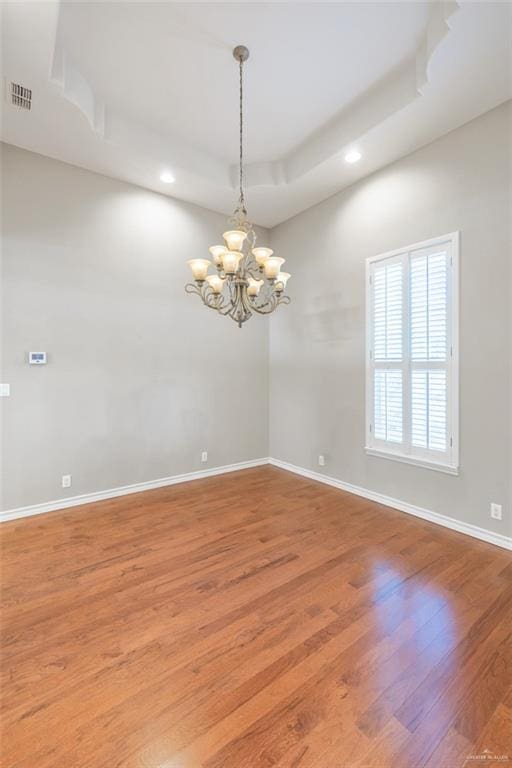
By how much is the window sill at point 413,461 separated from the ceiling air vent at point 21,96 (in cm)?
441

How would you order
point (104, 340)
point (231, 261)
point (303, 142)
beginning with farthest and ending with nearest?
point (104, 340), point (303, 142), point (231, 261)

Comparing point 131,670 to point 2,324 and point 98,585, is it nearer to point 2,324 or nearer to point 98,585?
point 98,585

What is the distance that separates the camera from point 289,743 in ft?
4.33

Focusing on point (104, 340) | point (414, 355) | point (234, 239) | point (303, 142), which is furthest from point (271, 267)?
point (104, 340)

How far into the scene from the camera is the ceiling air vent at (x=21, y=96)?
260 centimetres

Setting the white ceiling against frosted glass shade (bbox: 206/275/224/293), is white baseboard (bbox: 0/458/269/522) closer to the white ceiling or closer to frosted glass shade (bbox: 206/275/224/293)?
frosted glass shade (bbox: 206/275/224/293)

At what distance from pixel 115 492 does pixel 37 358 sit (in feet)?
5.53

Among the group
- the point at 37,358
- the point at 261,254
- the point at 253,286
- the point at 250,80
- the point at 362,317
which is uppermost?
the point at 250,80

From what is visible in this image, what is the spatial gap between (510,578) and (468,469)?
0.88 metres

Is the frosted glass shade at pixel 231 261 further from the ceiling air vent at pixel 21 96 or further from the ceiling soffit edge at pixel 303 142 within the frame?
the ceiling air vent at pixel 21 96

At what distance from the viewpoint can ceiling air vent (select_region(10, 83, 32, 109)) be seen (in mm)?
2603

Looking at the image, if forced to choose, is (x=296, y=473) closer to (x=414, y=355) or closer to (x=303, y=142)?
(x=414, y=355)

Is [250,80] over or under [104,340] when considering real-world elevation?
over

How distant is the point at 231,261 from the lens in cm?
249
